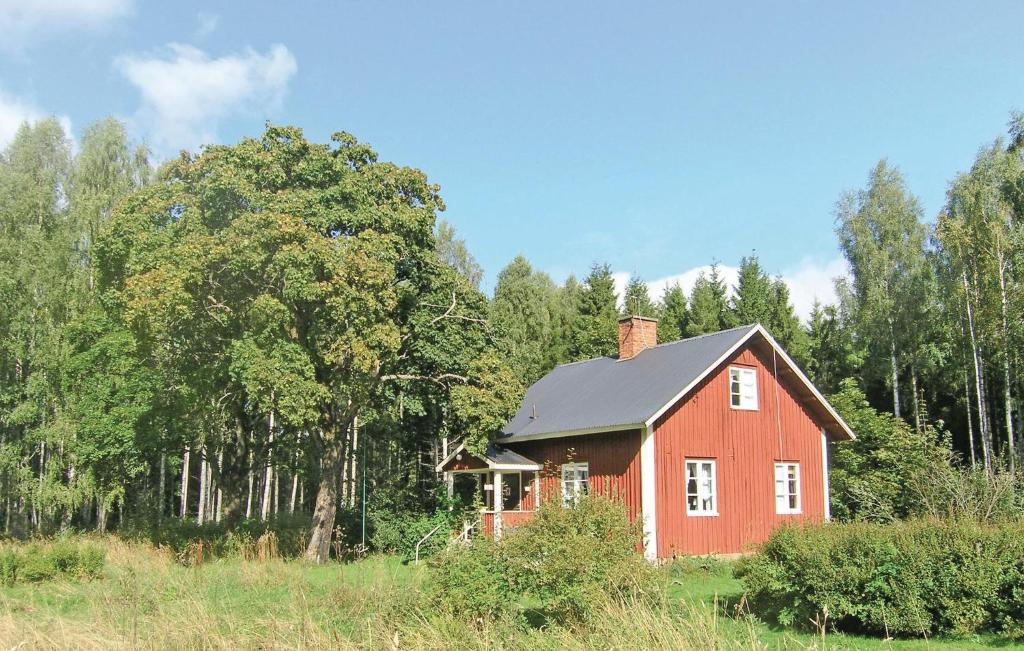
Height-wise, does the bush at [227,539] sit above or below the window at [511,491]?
below

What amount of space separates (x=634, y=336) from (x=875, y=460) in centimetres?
930

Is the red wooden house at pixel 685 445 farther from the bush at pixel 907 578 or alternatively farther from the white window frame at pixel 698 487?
the bush at pixel 907 578

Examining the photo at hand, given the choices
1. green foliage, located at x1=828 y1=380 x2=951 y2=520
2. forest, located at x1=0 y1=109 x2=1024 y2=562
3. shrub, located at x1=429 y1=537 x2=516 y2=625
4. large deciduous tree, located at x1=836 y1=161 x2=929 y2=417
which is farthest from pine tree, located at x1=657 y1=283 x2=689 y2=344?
shrub, located at x1=429 y1=537 x2=516 y2=625

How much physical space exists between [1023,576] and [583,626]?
5.25 meters

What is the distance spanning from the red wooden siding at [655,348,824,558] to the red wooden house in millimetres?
30

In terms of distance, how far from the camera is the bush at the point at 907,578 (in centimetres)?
953

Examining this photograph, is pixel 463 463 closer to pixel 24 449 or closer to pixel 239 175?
pixel 239 175

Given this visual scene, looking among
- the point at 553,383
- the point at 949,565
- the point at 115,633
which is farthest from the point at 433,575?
the point at 553,383

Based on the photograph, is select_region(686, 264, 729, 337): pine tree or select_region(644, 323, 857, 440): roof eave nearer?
select_region(644, 323, 857, 440): roof eave

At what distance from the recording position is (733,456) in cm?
2203

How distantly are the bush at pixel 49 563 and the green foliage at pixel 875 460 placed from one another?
20251mm

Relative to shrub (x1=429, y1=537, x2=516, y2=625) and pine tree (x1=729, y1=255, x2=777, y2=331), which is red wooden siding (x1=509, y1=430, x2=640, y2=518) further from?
pine tree (x1=729, y1=255, x2=777, y2=331)

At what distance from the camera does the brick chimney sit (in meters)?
25.8

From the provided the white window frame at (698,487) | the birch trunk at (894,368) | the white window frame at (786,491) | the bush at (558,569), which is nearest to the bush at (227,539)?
the white window frame at (698,487)
